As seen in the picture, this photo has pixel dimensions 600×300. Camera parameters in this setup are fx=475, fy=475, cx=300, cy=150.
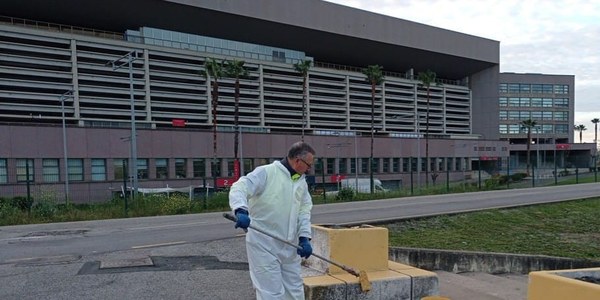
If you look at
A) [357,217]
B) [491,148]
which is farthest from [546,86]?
[357,217]

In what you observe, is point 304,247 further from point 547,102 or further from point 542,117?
point 547,102

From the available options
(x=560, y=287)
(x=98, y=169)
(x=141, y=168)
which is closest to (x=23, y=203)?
(x=560, y=287)

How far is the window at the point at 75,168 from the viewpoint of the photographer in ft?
126

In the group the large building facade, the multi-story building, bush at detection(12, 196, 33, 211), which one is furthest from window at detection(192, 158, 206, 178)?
the multi-story building

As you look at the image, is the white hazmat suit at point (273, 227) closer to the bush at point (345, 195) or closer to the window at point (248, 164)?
the bush at point (345, 195)

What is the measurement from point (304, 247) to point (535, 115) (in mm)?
107299

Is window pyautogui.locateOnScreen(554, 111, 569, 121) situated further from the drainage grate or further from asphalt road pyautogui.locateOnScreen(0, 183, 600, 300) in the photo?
the drainage grate

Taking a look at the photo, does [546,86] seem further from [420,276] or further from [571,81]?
[420,276]

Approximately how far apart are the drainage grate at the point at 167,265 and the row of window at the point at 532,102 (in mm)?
98282

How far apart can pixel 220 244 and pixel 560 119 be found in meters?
107

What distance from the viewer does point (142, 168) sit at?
42125 millimetres

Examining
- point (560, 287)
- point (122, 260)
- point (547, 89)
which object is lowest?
point (122, 260)

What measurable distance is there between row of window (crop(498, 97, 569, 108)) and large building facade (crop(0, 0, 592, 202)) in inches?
778

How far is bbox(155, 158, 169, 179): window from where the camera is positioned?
4322 centimetres
